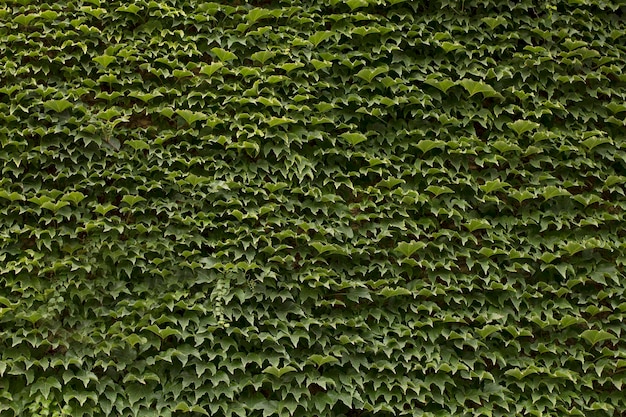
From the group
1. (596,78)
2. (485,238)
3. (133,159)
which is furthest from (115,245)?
(596,78)

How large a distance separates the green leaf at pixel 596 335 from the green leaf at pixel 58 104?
359 cm

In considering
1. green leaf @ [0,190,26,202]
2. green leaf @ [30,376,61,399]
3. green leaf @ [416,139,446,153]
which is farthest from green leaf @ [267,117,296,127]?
green leaf @ [30,376,61,399]

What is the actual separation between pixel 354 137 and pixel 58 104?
1.91 m

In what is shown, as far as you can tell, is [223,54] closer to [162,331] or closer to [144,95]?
[144,95]

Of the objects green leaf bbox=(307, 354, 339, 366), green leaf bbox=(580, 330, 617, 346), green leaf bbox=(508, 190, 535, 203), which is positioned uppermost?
green leaf bbox=(508, 190, 535, 203)

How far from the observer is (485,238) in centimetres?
399

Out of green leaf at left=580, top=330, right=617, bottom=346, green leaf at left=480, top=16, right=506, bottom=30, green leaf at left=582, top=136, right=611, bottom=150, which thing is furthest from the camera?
green leaf at left=480, top=16, right=506, bottom=30

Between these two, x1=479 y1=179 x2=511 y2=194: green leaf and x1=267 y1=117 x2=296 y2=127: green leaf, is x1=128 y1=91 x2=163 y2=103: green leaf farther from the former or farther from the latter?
x1=479 y1=179 x2=511 y2=194: green leaf

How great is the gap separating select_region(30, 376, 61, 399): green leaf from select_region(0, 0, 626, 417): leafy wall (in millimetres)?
18

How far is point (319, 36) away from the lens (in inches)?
163

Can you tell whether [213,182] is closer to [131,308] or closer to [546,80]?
[131,308]

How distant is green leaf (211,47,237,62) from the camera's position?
4.05 metres

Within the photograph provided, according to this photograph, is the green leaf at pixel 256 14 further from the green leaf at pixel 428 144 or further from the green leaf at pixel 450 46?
the green leaf at pixel 428 144

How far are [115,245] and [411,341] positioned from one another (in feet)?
6.29
